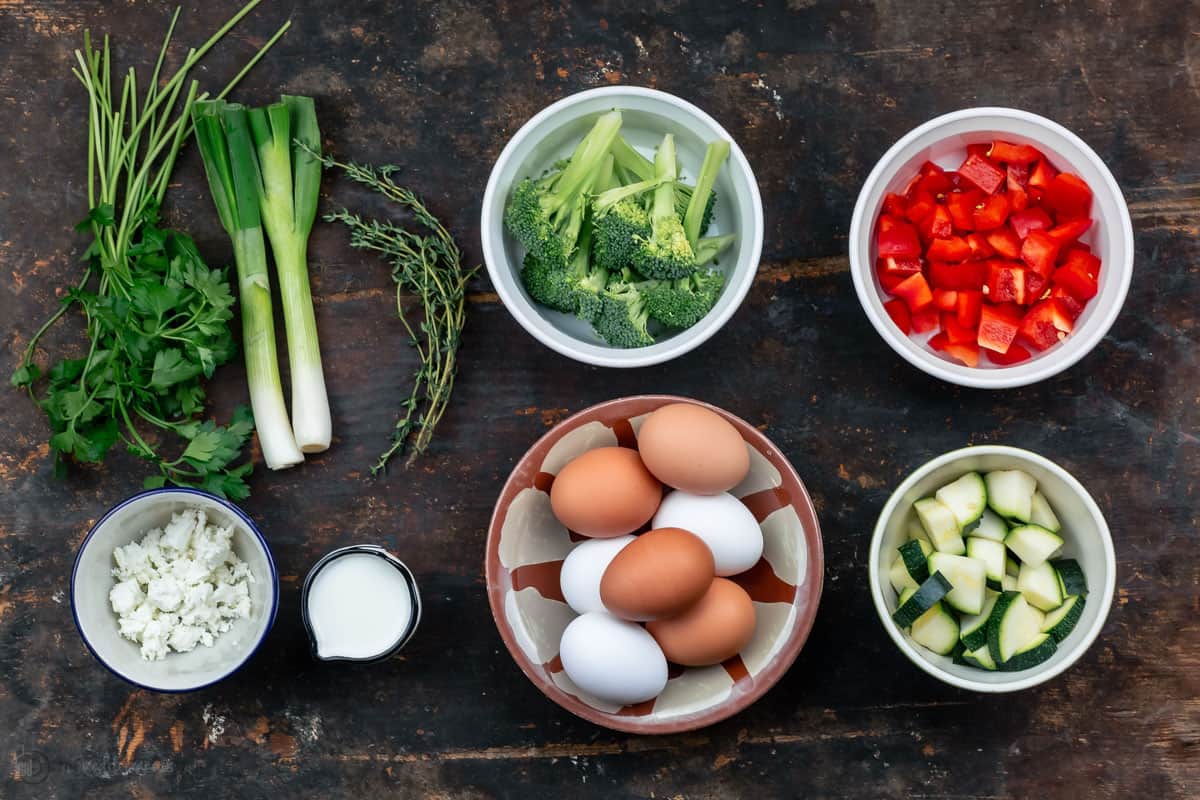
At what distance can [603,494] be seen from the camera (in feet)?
4.62

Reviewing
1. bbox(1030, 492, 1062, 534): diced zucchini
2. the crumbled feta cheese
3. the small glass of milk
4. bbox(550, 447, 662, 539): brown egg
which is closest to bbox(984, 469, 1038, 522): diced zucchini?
bbox(1030, 492, 1062, 534): diced zucchini

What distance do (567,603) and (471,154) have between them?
0.84 m

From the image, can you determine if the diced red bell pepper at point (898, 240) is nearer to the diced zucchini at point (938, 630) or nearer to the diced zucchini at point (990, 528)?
the diced zucchini at point (990, 528)

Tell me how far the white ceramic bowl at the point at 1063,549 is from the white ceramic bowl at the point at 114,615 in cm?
105

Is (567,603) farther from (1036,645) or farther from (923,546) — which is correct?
(1036,645)

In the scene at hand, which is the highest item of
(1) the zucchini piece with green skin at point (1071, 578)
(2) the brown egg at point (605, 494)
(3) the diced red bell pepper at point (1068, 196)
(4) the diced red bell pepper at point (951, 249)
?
(3) the diced red bell pepper at point (1068, 196)

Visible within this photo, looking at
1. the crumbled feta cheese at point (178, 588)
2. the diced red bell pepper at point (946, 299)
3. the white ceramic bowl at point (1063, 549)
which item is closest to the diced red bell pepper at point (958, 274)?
the diced red bell pepper at point (946, 299)

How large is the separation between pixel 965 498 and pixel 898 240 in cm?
45

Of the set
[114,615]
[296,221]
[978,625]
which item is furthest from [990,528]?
[114,615]

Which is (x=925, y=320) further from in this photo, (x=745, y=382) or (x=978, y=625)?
(x=978, y=625)

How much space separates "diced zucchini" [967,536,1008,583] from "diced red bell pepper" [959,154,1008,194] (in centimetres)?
59

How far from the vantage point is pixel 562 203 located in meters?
1.50

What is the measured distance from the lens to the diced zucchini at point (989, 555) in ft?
4.99

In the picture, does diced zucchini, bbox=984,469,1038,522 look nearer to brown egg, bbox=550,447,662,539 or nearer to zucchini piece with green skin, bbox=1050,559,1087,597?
zucchini piece with green skin, bbox=1050,559,1087,597
